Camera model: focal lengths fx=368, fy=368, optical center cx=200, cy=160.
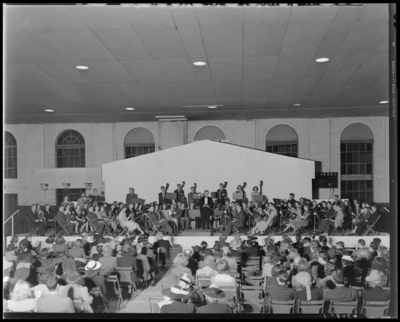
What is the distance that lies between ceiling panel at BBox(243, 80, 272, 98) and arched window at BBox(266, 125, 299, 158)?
440cm

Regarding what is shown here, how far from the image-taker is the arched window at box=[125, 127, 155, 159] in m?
14.0

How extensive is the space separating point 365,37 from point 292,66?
6.15 ft

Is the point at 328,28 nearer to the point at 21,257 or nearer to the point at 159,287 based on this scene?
the point at 159,287

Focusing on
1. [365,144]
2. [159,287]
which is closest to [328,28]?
[159,287]

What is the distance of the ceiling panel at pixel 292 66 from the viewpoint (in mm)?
7908

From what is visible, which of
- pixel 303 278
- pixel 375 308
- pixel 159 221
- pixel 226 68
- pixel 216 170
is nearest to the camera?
pixel 375 308

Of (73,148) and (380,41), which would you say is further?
(73,148)

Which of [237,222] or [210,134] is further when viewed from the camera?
[210,134]

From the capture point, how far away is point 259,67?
8.50 meters

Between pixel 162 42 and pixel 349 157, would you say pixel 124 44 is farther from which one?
pixel 349 157

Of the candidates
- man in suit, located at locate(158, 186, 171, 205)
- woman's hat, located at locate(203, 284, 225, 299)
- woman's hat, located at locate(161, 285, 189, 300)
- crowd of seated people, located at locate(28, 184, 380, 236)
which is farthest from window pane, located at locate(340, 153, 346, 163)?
woman's hat, located at locate(161, 285, 189, 300)

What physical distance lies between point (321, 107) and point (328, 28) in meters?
6.65

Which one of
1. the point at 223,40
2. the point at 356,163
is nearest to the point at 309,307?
the point at 223,40

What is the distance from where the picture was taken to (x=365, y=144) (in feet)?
46.5
